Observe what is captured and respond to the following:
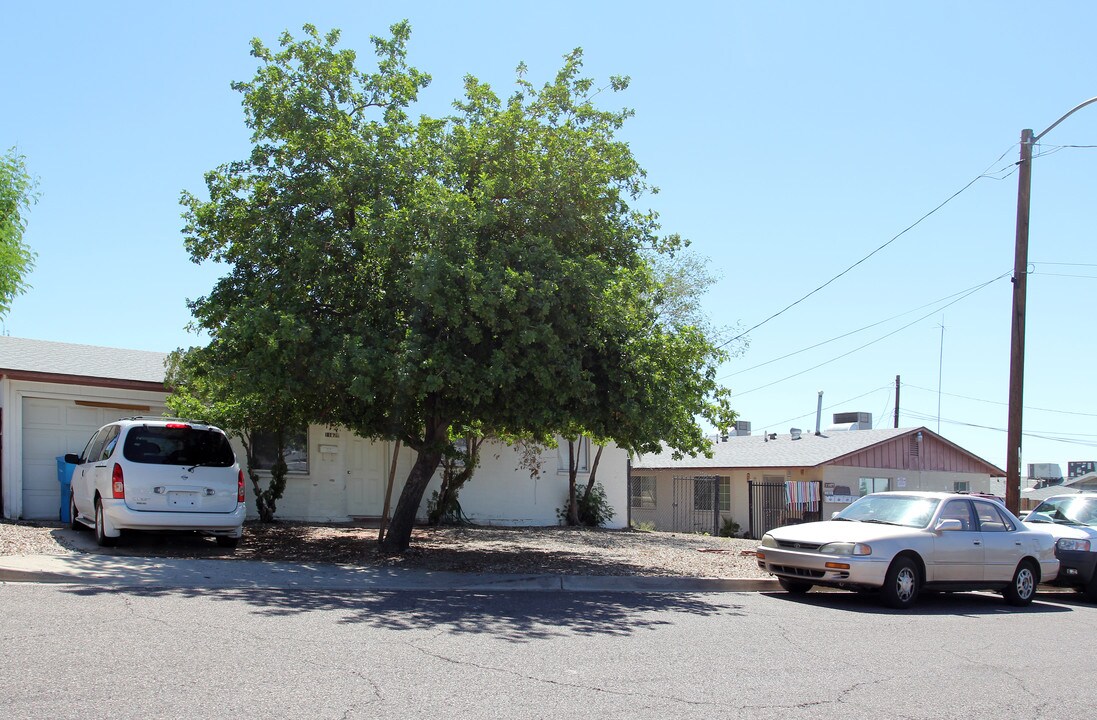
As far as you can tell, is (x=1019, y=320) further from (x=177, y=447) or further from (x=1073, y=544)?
(x=177, y=447)

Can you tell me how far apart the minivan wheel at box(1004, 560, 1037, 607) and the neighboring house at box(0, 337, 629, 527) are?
12.0 metres

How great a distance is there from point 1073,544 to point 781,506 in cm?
1336

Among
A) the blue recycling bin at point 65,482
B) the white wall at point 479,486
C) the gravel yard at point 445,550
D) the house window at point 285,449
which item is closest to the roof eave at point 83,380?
the blue recycling bin at point 65,482

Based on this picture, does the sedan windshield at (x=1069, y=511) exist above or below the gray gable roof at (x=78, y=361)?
below

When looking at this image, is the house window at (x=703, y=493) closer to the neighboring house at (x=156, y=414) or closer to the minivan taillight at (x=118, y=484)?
the neighboring house at (x=156, y=414)

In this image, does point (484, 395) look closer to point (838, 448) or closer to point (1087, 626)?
point (1087, 626)

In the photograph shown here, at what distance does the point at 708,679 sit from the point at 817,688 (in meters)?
0.82

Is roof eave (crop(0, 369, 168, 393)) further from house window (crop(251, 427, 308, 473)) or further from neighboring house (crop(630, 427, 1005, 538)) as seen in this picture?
neighboring house (crop(630, 427, 1005, 538))

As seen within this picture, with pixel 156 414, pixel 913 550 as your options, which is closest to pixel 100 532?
pixel 156 414

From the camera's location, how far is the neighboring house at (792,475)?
98.0ft

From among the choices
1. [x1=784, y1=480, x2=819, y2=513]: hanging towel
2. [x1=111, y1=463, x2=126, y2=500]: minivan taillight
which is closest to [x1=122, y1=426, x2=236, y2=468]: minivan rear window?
[x1=111, y1=463, x2=126, y2=500]: minivan taillight

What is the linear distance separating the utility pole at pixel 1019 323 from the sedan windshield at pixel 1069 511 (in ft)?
1.78

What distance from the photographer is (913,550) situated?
12.3 meters

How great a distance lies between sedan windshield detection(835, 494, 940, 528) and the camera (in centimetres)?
1295
